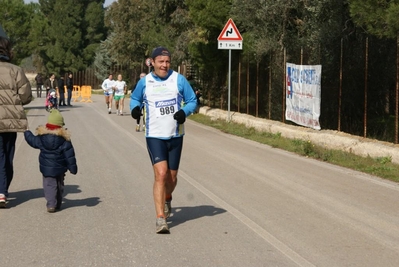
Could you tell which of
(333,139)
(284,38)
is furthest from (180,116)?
(284,38)

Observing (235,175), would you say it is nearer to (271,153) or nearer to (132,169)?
(132,169)

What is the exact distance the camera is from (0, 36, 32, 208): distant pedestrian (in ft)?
30.9

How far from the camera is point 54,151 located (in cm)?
909

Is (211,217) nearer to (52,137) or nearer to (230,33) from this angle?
(52,137)

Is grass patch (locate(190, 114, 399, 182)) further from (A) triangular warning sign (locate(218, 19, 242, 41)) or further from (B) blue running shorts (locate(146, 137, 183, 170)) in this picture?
(B) blue running shorts (locate(146, 137, 183, 170))

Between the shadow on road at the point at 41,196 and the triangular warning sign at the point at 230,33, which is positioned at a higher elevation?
the triangular warning sign at the point at 230,33

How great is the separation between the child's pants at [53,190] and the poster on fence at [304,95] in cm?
1032

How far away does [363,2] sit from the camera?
48.6ft

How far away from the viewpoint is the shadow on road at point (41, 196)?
9641mm

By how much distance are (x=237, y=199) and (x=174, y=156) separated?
87.3 inches

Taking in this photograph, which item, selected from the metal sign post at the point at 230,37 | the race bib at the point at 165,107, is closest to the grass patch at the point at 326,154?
the metal sign post at the point at 230,37

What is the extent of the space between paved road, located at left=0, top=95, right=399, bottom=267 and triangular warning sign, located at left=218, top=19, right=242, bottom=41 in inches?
358

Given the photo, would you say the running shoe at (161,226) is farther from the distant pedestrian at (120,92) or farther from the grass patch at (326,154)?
the distant pedestrian at (120,92)

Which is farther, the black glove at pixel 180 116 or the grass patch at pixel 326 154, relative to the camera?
the grass patch at pixel 326 154
